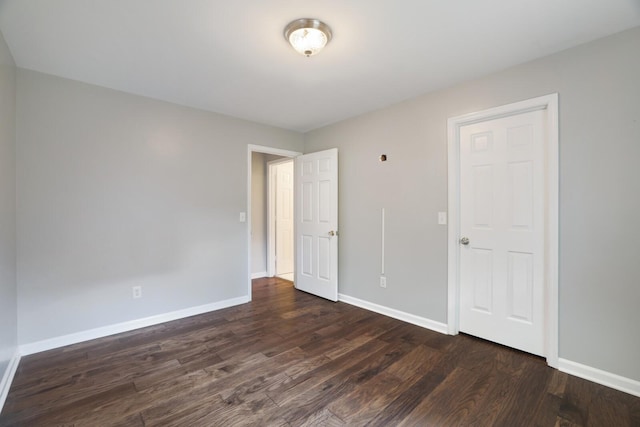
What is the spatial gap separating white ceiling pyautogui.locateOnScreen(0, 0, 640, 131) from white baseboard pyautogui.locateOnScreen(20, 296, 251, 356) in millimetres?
2321

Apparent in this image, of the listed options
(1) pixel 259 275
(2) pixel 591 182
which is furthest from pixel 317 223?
(2) pixel 591 182

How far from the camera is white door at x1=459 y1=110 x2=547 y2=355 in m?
2.28

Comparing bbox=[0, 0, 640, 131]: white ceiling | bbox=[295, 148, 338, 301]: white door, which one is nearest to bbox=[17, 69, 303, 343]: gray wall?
bbox=[0, 0, 640, 131]: white ceiling

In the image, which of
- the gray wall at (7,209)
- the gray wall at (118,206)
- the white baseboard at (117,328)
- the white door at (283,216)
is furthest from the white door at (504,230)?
the gray wall at (7,209)

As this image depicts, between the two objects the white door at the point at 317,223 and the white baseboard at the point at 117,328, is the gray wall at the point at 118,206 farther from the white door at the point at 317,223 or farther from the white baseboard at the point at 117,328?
the white door at the point at 317,223

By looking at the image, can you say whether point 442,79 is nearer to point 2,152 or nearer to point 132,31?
point 132,31

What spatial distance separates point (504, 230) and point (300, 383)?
208cm

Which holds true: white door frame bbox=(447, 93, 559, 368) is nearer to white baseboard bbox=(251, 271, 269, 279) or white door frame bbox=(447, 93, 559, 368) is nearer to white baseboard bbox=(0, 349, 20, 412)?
white baseboard bbox=(0, 349, 20, 412)

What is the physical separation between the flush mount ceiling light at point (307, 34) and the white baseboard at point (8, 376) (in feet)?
9.65

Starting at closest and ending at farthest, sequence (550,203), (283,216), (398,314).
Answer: (550,203) < (398,314) < (283,216)

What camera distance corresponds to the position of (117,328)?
2762 mm

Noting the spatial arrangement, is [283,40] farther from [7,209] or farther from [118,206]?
[7,209]

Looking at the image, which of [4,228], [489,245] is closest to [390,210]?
[489,245]

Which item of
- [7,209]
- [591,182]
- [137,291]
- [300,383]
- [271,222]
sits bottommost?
[300,383]
